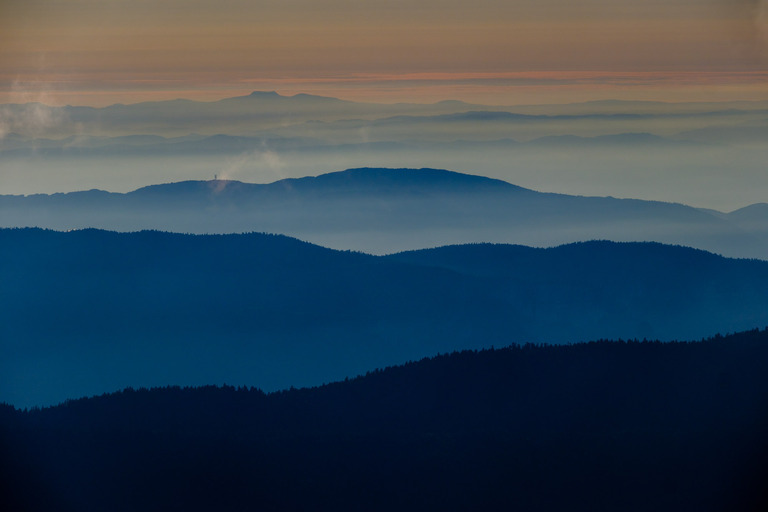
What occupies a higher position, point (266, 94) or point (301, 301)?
point (266, 94)

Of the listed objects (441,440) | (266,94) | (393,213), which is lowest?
(441,440)

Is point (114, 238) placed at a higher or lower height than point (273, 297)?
higher

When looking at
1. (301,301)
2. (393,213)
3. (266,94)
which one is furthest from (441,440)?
(266,94)

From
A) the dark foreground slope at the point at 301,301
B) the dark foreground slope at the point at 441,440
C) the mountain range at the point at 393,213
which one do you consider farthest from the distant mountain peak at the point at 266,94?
the dark foreground slope at the point at 441,440

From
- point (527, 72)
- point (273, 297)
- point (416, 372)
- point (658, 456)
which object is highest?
point (527, 72)

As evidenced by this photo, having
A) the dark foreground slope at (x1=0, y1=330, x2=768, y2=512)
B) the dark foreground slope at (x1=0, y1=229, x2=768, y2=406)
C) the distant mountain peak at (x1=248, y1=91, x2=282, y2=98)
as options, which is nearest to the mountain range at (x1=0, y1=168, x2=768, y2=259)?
the dark foreground slope at (x1=0, y1=229, x2=768, y2=406)

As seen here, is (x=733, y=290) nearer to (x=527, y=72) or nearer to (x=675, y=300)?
(x=675, y=300)

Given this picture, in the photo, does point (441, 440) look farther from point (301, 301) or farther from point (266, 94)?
point (266, 94)

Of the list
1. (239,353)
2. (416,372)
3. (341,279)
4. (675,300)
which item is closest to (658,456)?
(675,300)
